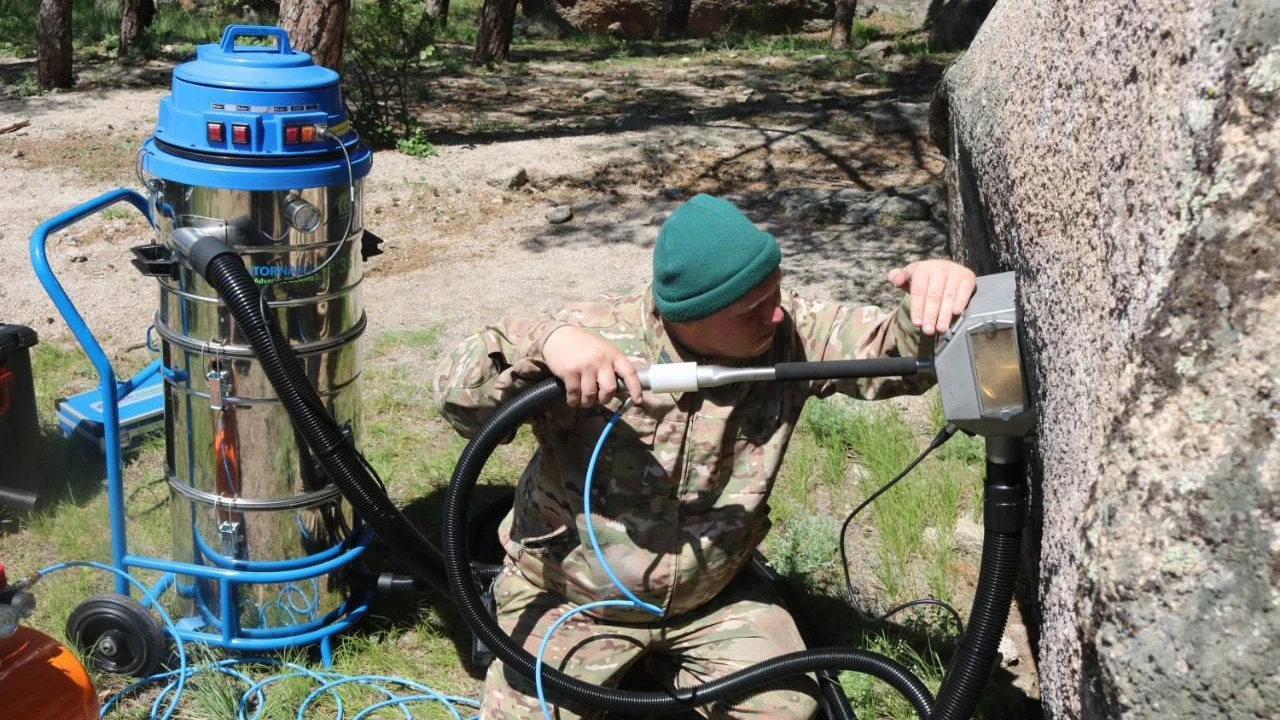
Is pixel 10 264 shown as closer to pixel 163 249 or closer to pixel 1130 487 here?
pixel 163 249

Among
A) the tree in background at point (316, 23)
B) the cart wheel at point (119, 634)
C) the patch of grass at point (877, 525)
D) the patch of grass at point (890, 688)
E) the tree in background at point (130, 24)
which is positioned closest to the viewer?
the patch of grass at point (890, 688)

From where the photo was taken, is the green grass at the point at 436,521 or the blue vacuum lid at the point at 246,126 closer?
the blue vacuum lid at the point at 246,126

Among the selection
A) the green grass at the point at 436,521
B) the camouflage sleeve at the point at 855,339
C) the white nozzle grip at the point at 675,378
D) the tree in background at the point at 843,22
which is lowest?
the green grass at the point at 436,521

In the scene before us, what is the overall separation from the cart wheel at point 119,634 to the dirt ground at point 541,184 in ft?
4.47

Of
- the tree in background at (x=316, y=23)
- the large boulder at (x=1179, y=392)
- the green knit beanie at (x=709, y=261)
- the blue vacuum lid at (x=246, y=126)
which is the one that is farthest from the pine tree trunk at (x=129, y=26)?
the large boulder at (x=1179, y=392)

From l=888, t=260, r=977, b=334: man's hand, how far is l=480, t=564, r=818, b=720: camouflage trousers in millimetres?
978

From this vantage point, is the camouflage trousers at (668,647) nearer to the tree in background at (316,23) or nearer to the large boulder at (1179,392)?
the large boulder at (1179,392)

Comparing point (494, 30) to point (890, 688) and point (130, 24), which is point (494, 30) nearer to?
point (130, 24)

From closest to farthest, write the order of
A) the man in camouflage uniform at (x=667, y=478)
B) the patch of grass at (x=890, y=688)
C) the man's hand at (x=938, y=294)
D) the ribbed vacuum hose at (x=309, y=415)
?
the man's hand at (x=938, y=294)
the man in camouflage uniform at (x=667, y=478)
the ribbed vacuum hose at (x=309, y=415)
the patch of grass at (x=890, y=688)

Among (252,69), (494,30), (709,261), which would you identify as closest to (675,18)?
(494,30)

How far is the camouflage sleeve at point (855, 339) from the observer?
2.62m

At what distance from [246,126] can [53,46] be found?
31.4 ft

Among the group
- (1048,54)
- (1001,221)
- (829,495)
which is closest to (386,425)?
(829,495)

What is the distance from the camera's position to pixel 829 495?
4.20 meters
